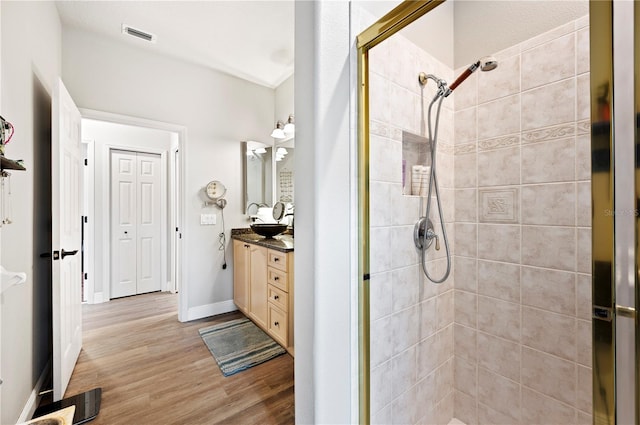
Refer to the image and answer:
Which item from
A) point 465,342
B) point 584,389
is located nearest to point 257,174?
point 465,342

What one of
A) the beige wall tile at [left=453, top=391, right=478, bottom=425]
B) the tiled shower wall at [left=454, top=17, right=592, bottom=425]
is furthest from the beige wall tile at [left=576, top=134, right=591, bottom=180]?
the beige wall tile at [left=453, top=391, right=478, bottom=425]

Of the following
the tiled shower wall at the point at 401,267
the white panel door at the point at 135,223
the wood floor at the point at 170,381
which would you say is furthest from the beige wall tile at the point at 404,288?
the white panel door at the point at 135,223

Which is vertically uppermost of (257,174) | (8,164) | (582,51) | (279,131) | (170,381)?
(279,131)

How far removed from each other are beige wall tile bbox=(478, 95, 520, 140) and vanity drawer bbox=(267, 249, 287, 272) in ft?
4.99

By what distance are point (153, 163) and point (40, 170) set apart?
2.31 metres

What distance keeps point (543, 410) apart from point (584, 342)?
0.39 m

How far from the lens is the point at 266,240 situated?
8.48ft

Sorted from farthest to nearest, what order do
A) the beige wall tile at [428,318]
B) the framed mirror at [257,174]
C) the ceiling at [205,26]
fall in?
the framed mirror at [257,174], the ceiling at [205,26], the beige wall tile at [428,318]

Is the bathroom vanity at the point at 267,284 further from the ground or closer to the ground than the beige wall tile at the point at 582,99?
closer to the ground

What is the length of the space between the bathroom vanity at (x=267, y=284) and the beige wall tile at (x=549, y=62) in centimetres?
174

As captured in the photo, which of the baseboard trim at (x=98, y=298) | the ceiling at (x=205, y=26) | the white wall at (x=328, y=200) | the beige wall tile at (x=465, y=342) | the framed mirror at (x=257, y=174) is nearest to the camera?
the white wall at (x=328, y=200)

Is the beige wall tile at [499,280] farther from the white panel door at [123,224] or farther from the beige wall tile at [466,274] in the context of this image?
the white panel door at [123,224]

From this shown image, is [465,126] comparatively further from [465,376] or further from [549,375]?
[465,376]

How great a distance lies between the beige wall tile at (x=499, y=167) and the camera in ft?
4.43
